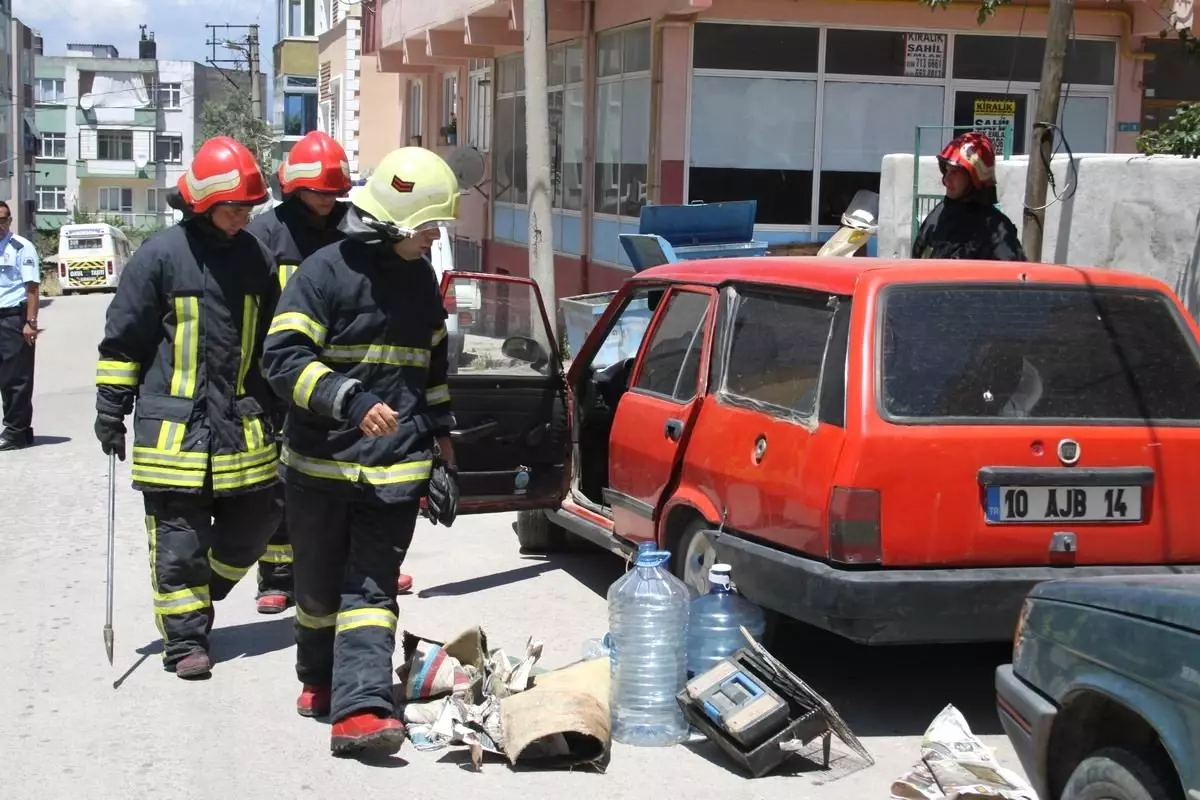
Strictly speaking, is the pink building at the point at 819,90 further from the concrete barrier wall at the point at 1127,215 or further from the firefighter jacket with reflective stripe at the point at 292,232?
the firefighter jacket with reflective stripe at the point at 292,232

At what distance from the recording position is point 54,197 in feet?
310

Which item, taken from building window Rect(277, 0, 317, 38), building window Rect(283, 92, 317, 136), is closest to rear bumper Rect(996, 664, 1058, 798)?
building window Rect(283, 92, 317, 136)

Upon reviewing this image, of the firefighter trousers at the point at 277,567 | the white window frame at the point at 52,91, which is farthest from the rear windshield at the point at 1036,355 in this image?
the white window frame at the point at 52,91

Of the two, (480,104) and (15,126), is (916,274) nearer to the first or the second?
(480,104)

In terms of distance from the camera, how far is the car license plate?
526 cm

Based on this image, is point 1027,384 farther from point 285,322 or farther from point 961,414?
point 285,322

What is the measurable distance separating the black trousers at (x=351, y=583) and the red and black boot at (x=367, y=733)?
0.10ft

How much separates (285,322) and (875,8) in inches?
492

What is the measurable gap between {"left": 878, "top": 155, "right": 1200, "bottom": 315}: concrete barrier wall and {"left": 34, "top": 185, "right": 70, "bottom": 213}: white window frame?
89682 millimetres

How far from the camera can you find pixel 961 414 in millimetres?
5301

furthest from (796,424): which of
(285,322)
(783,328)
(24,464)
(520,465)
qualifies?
(24,464)

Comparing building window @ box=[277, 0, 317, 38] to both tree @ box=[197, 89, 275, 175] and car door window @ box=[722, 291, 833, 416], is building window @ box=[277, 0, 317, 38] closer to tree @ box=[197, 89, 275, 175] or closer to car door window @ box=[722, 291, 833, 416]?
tree @ box=[197, 89, 275, 175]

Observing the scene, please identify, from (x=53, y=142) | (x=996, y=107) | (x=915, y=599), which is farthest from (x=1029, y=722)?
(x=53, y=142)

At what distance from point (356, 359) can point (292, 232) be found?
190 centimetres
